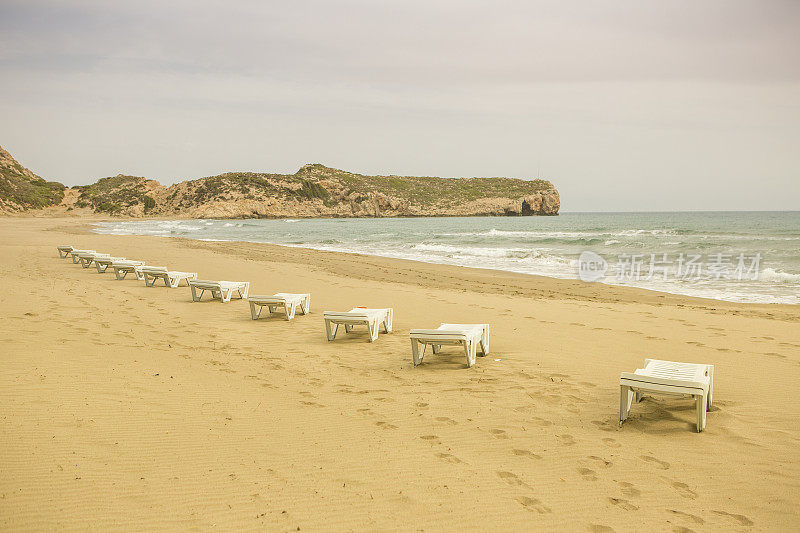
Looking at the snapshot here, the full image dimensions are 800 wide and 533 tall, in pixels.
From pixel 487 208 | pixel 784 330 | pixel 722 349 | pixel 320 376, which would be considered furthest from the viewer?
pixel 487 208

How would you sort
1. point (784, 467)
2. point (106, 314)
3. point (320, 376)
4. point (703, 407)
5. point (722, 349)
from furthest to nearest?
point (106, 314) → point (722, 349) → point (320, 376) → point (703, 407) → point (784, 467)

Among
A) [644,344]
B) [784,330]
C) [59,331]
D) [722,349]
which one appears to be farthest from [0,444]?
[784,330]

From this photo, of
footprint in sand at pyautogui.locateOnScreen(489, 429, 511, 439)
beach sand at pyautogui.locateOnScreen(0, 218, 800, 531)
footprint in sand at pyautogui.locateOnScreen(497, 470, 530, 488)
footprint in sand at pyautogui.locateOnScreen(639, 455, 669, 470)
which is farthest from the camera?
footprint in sand at pyautogui.locateOnScreen(489, 429, 511, 439)

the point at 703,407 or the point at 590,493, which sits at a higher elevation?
the point at 703,407

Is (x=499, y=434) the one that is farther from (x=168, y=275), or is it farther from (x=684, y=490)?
(x=168, y=275)

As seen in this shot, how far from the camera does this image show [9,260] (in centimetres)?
1706

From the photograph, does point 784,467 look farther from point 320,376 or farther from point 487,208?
point 487,208

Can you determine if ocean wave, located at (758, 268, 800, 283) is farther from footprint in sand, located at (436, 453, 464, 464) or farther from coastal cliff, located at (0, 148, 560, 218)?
coastal cliff, located at (0, 148, 560, 218)

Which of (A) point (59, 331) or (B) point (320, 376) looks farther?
(A) point (59, 331)

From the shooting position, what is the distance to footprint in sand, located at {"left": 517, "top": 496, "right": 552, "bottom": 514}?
3.23 metres

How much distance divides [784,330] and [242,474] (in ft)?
25.8

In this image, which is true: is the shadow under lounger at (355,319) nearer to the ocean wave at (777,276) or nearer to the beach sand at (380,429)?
the beach sand at (380,429)

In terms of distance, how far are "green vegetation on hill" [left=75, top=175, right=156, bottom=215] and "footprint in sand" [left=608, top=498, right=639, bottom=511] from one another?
95905 mm

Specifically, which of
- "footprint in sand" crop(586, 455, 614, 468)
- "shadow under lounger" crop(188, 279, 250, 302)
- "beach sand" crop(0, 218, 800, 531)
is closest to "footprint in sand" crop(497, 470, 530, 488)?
"beach sand" crop(0, 218, 800, 531)
